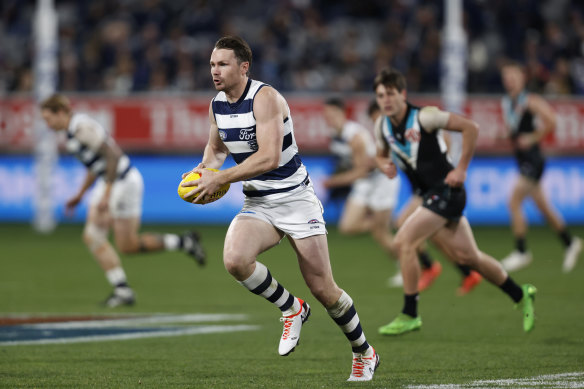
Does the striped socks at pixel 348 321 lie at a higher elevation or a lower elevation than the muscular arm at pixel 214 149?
lower

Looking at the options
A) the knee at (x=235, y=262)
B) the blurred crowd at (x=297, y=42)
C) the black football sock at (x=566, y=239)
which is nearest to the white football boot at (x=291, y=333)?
the knee at (x=235, y=262)

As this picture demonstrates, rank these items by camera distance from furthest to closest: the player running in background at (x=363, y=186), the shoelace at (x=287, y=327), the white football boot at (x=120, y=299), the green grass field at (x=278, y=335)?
1. the player running in background at (x=363, y=186)
2. the white football boot at (x=120, y=299)
3. the green grass field at (x=278, y=335)
4. the shoelace at (x=287, y=327)

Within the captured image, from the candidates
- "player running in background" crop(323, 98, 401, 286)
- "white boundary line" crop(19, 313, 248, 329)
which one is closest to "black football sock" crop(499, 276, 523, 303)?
"white boundary line" crop(19, 313, 248, 329)

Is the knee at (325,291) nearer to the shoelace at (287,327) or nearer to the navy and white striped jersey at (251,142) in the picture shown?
the shoelace at (287,327)

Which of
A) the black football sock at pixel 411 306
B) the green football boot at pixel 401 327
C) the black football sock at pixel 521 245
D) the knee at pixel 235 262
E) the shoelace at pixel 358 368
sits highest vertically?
the knee at pixel 235 262

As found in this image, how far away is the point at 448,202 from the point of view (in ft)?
29.9

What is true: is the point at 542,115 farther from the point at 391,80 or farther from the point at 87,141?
the point at 87,141

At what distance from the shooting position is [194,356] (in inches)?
313

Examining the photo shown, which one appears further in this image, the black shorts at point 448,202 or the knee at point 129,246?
the knee at point 129,246

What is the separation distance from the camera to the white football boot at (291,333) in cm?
680

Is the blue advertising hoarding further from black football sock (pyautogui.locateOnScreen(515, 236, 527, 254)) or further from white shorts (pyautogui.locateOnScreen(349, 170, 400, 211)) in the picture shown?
white shorts (pyautogui.locateOnScreen(349, 170, 400, 211))

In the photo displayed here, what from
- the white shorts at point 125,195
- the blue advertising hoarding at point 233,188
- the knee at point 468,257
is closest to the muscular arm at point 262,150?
the knee at point 468,257

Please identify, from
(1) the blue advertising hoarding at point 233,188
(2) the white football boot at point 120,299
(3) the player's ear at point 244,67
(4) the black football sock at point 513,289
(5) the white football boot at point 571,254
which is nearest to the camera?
(3) the player's ear at point 244,67

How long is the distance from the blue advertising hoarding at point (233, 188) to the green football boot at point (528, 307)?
45.3ft
